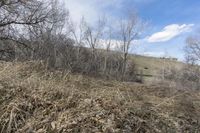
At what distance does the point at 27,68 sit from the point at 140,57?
277ft

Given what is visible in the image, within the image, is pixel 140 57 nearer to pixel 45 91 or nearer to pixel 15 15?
pixel 15 15

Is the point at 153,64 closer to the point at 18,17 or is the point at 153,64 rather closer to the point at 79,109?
the point at 18,17

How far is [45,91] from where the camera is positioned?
17.0 ft

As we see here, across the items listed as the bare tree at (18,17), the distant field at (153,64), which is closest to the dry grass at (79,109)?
the bare tree at (18,17)

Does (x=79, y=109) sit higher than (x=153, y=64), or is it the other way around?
(x=79, y=109)

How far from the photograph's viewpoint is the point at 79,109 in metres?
4.73

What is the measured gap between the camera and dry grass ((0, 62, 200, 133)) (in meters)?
4.49

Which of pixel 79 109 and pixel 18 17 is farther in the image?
pixel 18 17

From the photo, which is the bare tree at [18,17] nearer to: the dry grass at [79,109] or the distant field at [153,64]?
the dry grass at [79,109]

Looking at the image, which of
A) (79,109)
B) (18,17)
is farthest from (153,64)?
(79,109)

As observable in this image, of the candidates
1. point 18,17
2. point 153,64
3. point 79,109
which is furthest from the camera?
point 153,64

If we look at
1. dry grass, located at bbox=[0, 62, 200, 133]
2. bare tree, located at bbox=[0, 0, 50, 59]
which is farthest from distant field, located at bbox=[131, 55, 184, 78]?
dry grass, located at bbox=[0, 62, 200, 133]

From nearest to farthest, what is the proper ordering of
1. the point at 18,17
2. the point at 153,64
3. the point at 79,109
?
the point at 79,109 < the point at 18,17 < the point at 153,64

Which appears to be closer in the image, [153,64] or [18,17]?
[18,17]
